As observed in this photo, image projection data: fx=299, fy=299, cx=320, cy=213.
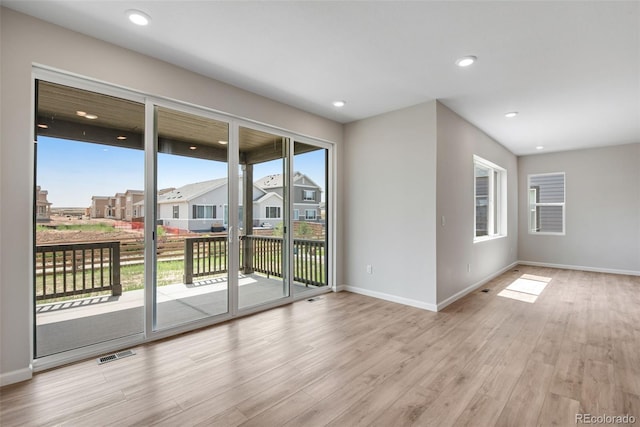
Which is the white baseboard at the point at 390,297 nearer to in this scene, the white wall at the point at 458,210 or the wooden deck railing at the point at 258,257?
the white wall at the point at 458,210

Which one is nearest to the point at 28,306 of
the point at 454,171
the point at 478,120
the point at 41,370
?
the point at 41,370

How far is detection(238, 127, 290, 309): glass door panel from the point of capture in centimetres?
356

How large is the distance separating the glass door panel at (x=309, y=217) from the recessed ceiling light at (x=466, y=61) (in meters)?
2.19

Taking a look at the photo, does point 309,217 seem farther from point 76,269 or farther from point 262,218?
point 76,269

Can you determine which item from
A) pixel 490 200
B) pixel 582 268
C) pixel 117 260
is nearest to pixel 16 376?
pixel 117 260

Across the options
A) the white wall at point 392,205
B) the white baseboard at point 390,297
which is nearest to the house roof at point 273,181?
the white wall at point 392,205

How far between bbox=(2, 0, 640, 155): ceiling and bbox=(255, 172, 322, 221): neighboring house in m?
1.01

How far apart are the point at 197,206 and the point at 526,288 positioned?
5111 mm

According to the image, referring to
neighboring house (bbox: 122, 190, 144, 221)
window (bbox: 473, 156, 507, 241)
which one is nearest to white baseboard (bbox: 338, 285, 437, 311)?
window (bbox: 473, 156, 507, 241)

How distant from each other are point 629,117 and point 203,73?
18.9ft

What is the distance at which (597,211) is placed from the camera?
6152mm

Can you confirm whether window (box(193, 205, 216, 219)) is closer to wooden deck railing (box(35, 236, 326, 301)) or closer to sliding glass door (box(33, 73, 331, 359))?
sliding glass door (box(33, 73, 331, 359))

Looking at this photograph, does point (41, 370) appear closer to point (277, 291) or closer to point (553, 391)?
point (277, 291)

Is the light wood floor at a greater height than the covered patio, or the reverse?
the covered patio
